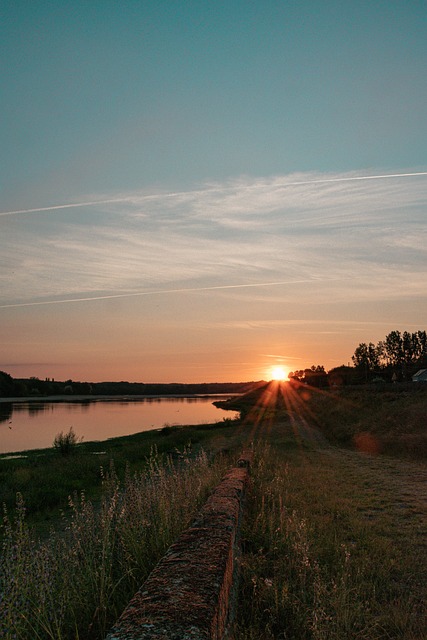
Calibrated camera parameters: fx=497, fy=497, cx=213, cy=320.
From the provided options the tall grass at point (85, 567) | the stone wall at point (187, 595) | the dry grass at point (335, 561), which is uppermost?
the stone wall at point (187, 595)

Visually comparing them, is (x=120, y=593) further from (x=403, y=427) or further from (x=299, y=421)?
(x=299, y=421)

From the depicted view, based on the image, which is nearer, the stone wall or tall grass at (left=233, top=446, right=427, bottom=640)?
the stone wall

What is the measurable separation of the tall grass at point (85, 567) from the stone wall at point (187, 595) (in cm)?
50

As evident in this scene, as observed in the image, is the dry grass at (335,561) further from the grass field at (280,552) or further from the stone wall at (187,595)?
the stone wall at (187,595)

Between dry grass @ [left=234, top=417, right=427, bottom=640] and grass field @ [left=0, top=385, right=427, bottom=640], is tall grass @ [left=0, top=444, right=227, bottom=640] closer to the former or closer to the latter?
grass field @ [left=0, top=385, right=427, bottom=640]

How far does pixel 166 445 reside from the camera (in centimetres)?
2389

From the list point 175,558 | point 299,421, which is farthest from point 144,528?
point 299,421

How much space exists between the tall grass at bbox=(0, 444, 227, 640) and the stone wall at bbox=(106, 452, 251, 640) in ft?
1.63

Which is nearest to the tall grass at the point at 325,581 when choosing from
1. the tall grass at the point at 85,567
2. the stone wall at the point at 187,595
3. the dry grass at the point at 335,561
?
the dry grass at the point at 335,561

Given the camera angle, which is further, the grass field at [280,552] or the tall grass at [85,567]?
the grass field at [280,552]

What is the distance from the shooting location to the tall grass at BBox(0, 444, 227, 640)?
3303mm

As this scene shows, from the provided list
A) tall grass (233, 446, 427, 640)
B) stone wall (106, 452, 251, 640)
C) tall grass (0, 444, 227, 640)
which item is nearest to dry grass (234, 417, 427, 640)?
tall grass (233, 446, 427, 640)

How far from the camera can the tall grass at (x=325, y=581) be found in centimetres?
389

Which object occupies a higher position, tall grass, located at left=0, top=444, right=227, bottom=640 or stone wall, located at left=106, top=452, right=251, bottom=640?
stone wall, located at left=106, top=452, right=251, bottom=640
